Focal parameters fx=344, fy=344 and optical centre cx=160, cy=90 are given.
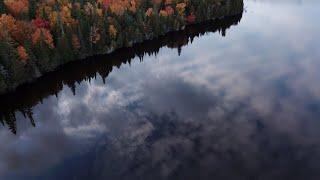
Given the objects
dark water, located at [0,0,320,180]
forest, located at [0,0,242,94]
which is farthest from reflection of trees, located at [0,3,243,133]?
forest, located at [0,0,242,94]

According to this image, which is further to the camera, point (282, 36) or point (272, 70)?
point (282, 36)

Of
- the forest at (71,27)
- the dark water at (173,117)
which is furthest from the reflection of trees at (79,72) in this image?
the forest at (71,27)

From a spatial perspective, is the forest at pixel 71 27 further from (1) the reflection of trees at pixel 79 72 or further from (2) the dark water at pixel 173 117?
(2) the dark water at pixel 173 117

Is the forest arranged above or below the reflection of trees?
above

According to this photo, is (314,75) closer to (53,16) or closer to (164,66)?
(164,66)

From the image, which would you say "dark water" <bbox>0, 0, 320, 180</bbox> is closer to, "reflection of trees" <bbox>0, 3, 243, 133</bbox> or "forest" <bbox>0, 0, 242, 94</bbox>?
"reflection of trees" <bbox>0, 3, 243, 133</bbox>

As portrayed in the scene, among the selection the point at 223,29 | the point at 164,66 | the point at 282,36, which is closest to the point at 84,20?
the point at 164,66
